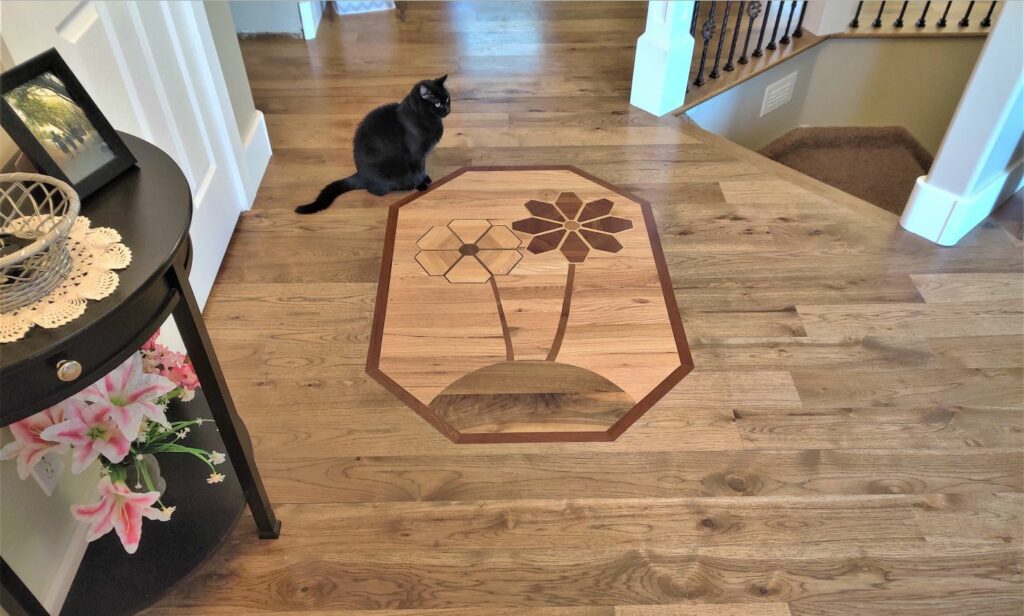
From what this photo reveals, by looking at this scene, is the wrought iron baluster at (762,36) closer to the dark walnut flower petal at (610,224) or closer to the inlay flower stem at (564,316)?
the dark walnut flower petal at (610,224)

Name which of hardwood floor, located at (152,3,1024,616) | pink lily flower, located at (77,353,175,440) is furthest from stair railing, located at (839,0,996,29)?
pink lily flower, located at (77,353,175,440)

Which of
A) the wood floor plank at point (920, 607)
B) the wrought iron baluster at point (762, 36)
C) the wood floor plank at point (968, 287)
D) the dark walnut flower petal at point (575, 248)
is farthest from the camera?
the wrought iron baluster at point (762, 36)

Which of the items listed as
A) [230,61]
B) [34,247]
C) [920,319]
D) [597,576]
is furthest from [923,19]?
[34,247]

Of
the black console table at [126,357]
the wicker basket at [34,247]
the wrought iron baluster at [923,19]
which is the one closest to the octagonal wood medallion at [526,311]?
the black console table at [126,357]

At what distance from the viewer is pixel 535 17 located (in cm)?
381

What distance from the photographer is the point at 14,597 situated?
1044 mm

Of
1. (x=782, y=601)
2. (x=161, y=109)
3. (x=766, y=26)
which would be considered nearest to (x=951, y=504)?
(x=782, y=601)

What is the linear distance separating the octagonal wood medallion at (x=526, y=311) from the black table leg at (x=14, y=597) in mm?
898

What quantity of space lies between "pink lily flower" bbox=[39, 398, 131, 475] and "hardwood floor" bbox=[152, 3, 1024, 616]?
0.45 meters

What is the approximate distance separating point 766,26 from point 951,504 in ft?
8.27

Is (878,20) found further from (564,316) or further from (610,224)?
(564,316)

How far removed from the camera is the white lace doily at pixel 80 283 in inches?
35.3

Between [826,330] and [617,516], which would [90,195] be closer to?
[617,516]

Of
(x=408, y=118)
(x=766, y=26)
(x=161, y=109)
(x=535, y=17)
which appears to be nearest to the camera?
(x=161, y=109)
